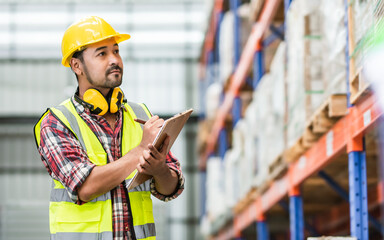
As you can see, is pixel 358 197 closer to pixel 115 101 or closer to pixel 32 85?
pixel 115 101

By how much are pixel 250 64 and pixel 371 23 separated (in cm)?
615

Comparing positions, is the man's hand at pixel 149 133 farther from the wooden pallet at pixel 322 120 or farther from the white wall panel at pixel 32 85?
the white wall panel at pixel 32 85

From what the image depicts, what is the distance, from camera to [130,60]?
73.3 ft

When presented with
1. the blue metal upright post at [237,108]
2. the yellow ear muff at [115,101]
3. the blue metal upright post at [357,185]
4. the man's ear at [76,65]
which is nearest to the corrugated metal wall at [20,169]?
the blue metal upright post at [237,108]

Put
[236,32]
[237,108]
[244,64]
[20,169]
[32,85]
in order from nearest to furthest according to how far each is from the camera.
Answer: [244,64]
[236,32]
[237,108]
[20,169]
[32,85]

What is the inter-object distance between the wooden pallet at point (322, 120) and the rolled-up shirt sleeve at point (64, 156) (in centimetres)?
306

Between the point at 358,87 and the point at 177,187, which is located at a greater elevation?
the point at 358,87

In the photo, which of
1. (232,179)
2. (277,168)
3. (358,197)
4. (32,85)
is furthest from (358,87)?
(32,85)

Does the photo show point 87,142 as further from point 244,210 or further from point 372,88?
point 244,210

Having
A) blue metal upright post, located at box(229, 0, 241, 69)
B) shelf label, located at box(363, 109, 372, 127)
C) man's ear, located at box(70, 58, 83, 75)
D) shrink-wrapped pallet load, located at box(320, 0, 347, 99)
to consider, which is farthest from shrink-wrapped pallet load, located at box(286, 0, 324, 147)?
blue metal upright post, located at box(229, 0, 241, 69)

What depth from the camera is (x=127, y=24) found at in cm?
2241

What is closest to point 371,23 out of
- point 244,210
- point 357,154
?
point 357,154

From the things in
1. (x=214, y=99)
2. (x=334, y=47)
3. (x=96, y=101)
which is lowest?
(x=96, y=101)

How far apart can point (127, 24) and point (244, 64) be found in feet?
38.3
